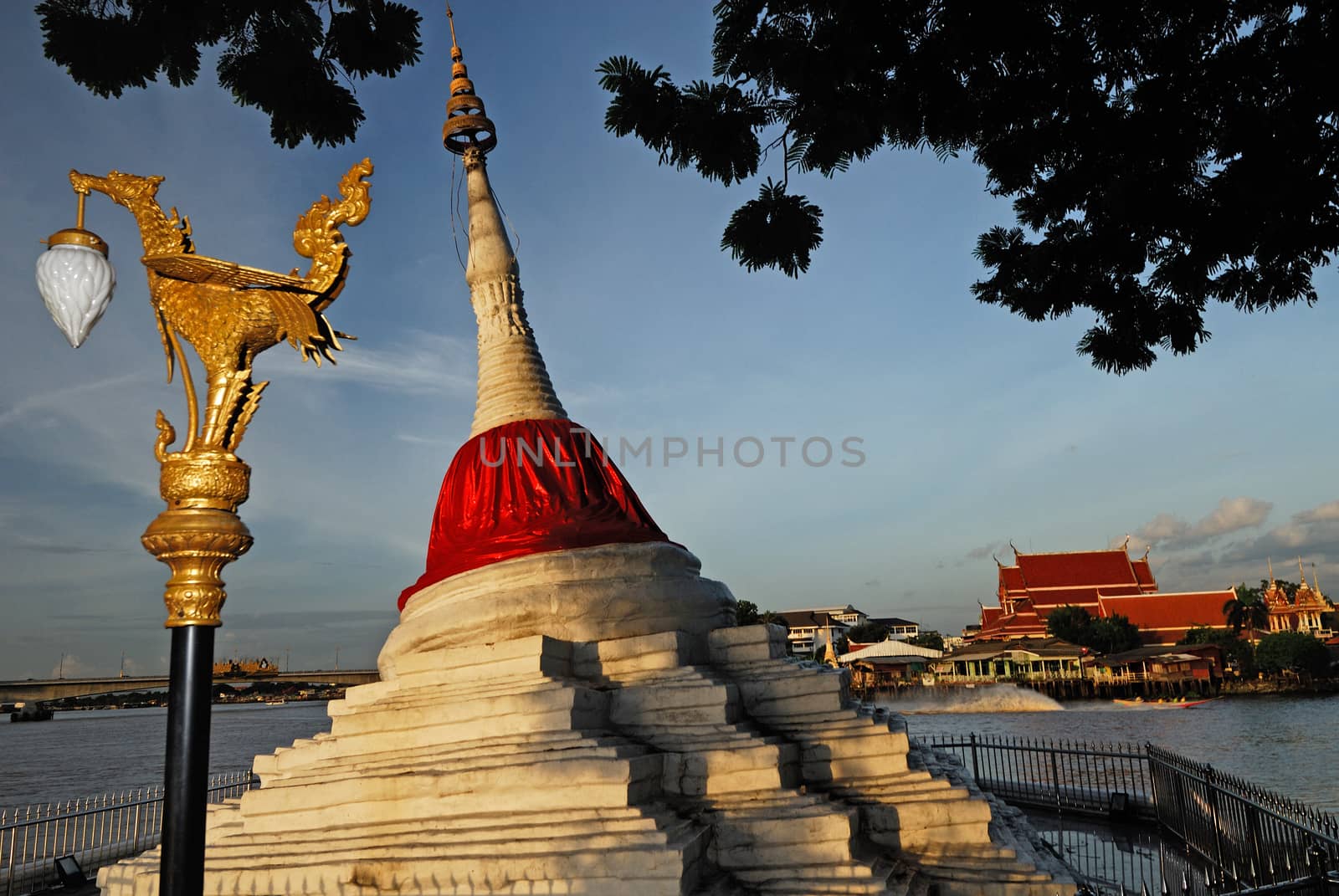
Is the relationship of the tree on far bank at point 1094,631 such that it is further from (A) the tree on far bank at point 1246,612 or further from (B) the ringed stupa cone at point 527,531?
(B) the ringed stupa cone at point 527,531

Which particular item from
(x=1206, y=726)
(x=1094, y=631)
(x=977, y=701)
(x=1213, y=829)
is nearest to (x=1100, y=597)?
(x=1094, y=631)

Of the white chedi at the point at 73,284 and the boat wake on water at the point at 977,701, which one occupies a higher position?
the white chedi at the point at 73,284

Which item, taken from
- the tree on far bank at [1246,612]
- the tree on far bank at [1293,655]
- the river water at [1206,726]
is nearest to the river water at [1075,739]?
the river water at [1206,726]

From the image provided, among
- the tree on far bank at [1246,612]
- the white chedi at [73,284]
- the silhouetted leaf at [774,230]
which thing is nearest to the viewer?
the white chedi at [73,284]

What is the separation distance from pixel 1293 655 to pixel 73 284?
2590 inches

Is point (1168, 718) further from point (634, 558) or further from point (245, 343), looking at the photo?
point (245, 343)

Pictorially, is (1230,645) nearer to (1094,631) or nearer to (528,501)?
(1094,631)

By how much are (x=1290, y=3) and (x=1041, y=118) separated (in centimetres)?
135

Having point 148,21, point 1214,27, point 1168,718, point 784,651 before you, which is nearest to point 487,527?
point 784,651

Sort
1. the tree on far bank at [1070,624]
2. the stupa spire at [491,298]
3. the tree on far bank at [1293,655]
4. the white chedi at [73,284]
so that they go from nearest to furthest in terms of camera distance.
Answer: the white chedi at [73,284] → the stupa spire at [491,298] → the tree on far bank at [1293,655] → the tree on far bank at [1070,624]

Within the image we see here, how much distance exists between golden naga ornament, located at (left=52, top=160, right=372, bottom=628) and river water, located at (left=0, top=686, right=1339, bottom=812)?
19899 millimetres

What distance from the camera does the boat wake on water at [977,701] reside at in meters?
52.0

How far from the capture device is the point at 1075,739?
31.2m

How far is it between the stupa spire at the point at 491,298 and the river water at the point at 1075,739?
53.4 feet
